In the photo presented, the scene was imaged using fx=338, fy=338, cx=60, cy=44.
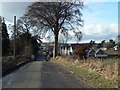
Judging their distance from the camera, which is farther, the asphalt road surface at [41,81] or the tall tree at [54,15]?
the tall tree at [54,15]

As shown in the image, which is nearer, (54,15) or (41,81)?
(41,81)

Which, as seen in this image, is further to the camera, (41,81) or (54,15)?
(54,15)

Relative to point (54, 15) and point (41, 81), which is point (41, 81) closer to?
point (41, 81)

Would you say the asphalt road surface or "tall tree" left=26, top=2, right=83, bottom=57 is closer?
the asphalt road surface

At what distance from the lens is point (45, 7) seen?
71125 mm

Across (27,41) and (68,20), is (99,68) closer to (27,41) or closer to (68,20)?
(68,20)

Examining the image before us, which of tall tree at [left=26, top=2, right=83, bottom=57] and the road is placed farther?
tall tree at [left=26, top=2, right=83, bottom=57]

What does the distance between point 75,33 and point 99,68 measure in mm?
45832

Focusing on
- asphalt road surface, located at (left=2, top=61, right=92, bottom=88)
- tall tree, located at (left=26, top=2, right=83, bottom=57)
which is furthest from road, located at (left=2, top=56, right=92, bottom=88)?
tall tree, located at (left=26, top=2, right=83, bottom=57)

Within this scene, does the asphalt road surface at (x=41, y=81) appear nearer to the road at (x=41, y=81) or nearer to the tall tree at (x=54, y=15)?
the road at (x=41, y=81)

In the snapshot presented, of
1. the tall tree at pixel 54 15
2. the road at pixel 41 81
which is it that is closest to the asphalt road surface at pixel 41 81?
the road at pixel 41 81

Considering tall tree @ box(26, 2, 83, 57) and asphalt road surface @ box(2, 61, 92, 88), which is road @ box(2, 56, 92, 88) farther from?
tall tree @ box(26, 2, 83, 57)

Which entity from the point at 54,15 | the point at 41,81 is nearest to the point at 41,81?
the point at 41,81

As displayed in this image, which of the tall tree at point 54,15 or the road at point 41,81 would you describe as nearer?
the road at point 41,81
